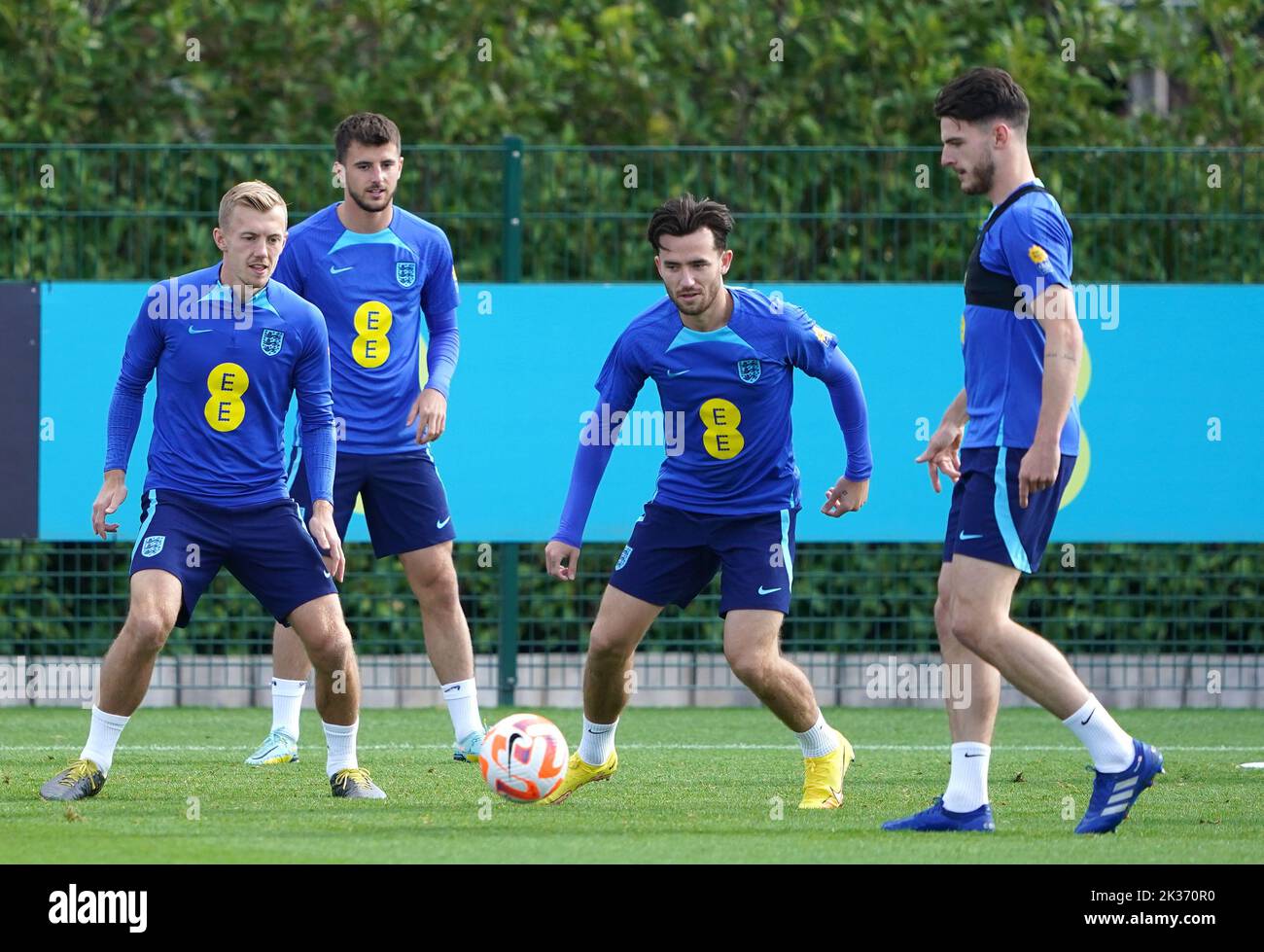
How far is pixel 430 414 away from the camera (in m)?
7.94

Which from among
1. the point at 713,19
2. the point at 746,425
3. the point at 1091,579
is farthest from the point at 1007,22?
the point at 746,425

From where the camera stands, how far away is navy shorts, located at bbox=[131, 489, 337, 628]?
6.96 m

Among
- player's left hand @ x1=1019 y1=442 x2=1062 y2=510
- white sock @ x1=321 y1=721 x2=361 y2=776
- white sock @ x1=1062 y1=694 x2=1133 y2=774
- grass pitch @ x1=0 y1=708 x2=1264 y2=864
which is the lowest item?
→ grass pitch @ x1=0 y1=708 x2=1264 y2=864

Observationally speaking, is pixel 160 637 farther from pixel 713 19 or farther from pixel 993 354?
pixel 713 19

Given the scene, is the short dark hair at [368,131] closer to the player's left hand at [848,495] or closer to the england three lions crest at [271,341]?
the england three lions crest at [271,341]

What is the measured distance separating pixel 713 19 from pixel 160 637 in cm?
640

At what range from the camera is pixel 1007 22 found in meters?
12.3

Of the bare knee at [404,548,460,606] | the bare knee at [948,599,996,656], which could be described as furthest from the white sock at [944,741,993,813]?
the bare knee at [404,548,460,606]

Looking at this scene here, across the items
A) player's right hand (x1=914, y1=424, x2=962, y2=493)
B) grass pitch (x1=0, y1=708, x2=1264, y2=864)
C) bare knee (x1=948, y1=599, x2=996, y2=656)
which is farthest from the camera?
player's right hand (x1=914, y1=424, x2=962, y2=493)

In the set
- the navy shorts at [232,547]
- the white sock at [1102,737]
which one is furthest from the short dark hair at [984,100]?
the navy shorts at [232,547]

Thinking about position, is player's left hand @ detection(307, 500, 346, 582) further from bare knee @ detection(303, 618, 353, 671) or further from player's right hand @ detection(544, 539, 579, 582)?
player's right hand @ detection(544, 539, 579, 582)

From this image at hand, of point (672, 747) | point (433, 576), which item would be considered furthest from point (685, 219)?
point (672, 747)

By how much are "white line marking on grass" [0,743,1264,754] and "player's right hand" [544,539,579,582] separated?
241 cm

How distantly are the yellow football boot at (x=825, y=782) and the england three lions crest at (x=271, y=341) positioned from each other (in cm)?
232
